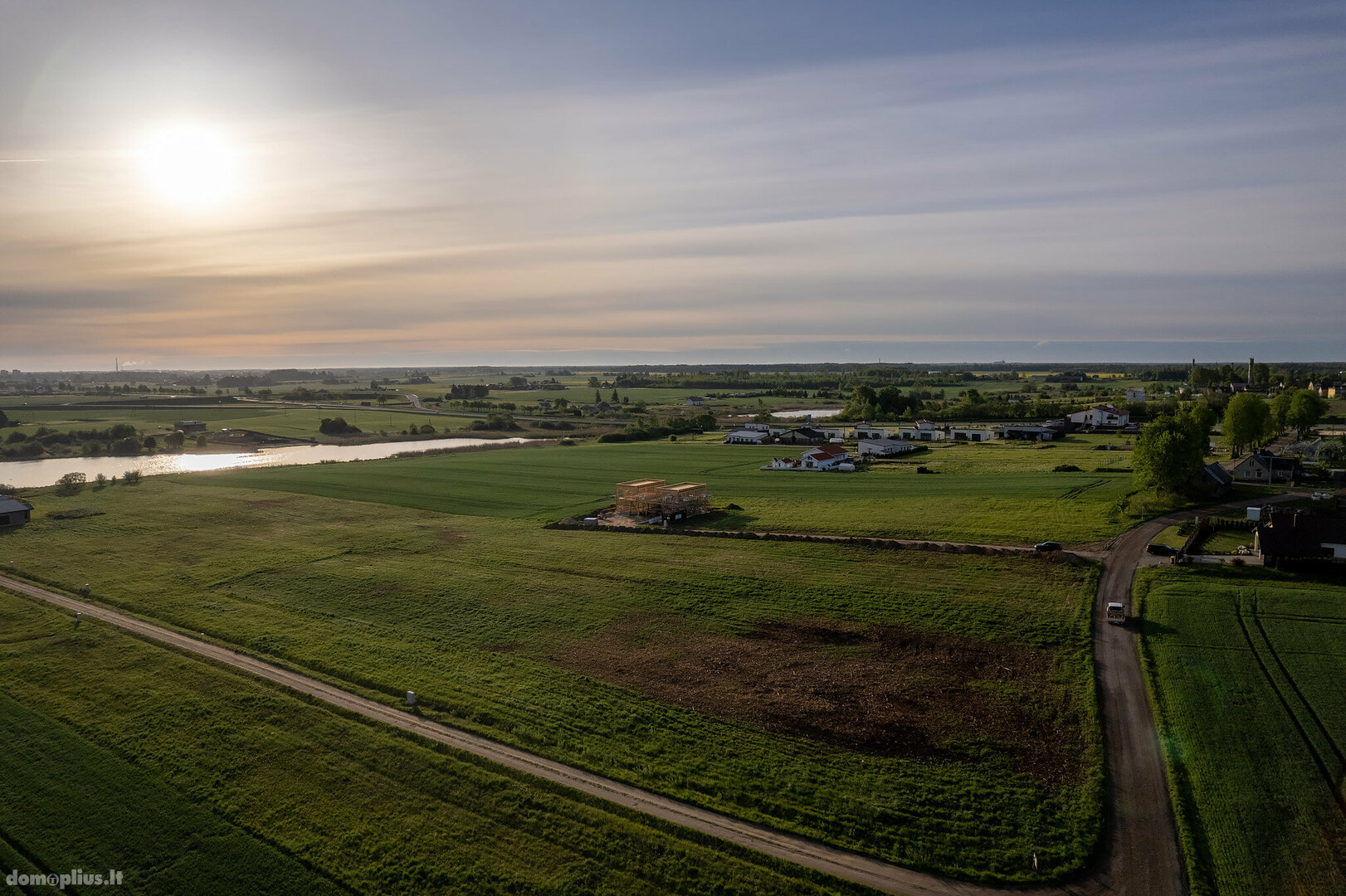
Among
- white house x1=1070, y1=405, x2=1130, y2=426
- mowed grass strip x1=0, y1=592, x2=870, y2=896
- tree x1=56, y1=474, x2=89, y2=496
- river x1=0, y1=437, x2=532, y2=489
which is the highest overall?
white house x1=1070, y1=405, x2=1130, y2=426

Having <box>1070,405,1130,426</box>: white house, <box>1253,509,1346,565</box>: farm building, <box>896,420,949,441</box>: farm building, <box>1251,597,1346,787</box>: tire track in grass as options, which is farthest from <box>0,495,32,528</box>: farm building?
<box>1070,405,1130,426</box>: white house

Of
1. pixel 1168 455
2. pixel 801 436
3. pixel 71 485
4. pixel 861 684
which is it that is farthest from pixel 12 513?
pixel 1168 455

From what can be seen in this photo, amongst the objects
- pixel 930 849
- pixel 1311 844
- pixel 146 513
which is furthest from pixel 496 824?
pixel 146 513

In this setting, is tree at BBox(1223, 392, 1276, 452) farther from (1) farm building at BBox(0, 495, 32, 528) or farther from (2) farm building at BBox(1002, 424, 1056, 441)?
(1) farm building at BBox(0, 495, 32, 528)

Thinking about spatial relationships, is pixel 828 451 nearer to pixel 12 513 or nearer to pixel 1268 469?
pixel 1268 469

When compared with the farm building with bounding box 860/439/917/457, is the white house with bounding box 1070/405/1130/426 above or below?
above

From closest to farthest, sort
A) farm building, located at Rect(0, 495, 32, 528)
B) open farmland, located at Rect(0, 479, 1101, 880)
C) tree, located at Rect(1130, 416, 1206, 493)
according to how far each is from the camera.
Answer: open farmland, located at Rect(0, 479, 1101, 880) < tree, located at Rect(1130, 416, 1206, 493) < farm building, located at Rect(0, 495, 32, 528)

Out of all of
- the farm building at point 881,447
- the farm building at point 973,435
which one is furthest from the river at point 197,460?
the farm building at point 973,435

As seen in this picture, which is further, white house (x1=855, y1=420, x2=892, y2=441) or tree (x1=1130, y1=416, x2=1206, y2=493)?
white house (x1=855, y1=420, x2=892, y2=441)
